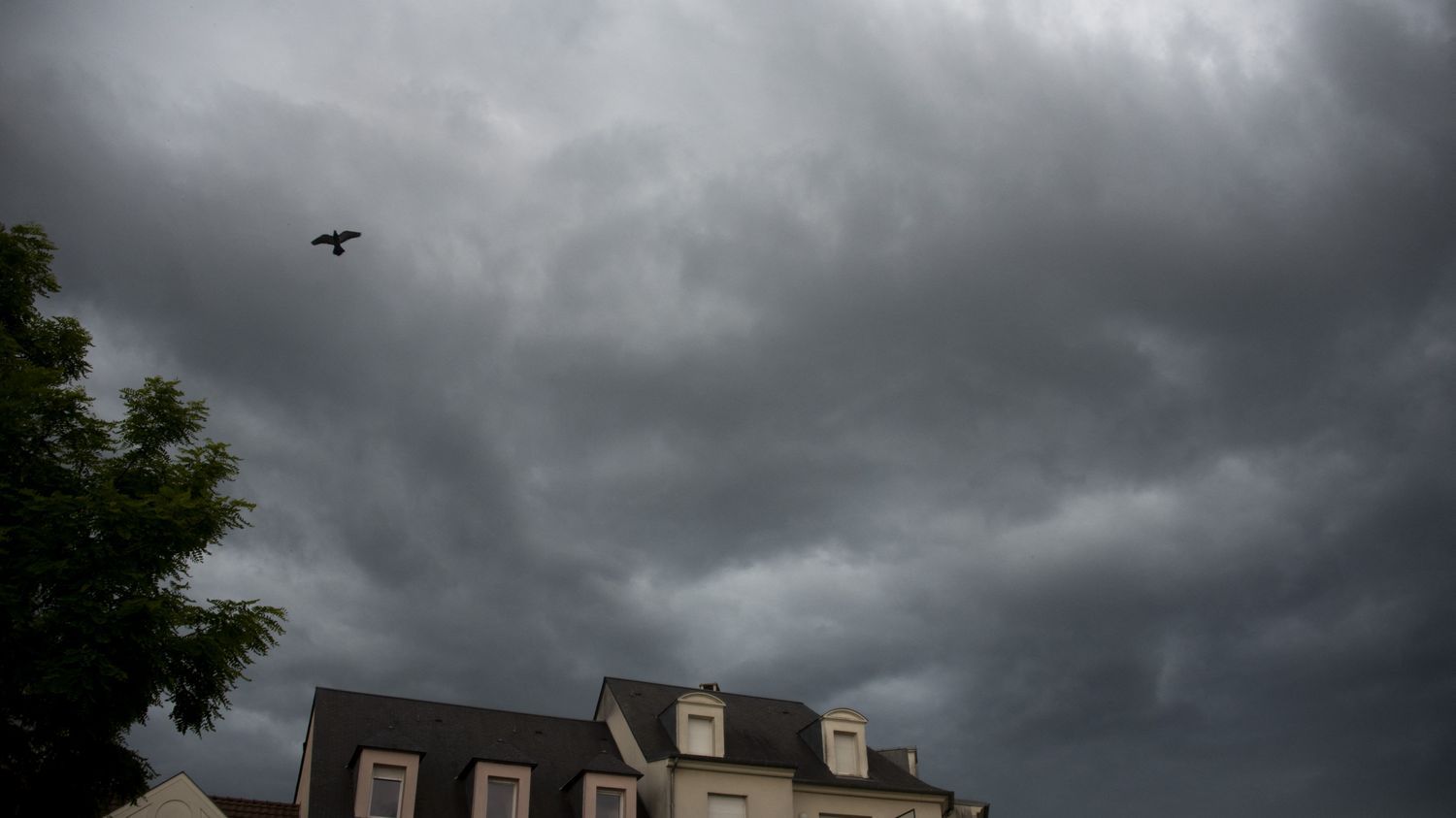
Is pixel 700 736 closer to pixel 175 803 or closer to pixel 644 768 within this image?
pixel 644 768

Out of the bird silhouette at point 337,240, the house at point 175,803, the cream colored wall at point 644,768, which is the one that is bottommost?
the house at point 175,803

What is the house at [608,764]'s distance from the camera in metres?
39.2

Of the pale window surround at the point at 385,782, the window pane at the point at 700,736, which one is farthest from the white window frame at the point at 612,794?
the pale window surround at the point at 385,782

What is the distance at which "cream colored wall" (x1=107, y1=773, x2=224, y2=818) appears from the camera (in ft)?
112

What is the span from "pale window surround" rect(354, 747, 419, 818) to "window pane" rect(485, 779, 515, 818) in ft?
8.46

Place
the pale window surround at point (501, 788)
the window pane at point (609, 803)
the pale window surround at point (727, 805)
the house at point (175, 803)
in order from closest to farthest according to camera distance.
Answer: the house at point (175, 803) → the pale window surround at point (501, 788) → the window pane at point (609, 803) → the pale window surround at point (727, 805)

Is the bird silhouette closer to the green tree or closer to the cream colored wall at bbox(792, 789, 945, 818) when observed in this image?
the green tree

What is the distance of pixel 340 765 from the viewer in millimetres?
39844

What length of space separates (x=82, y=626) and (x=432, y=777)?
18.6 metres

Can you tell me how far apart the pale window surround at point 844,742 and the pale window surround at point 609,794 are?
949 centimetres

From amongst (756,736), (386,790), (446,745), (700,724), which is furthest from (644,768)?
(386,790)

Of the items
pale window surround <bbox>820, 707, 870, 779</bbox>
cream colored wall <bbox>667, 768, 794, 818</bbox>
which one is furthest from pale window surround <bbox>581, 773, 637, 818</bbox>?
pale window surround <bbox>820, 707, 870, 779</bbox>

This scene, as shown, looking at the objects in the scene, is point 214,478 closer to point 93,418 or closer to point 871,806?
point 93,418

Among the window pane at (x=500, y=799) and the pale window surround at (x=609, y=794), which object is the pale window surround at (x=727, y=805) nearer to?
the pale window surround at (x=609, y=794)
